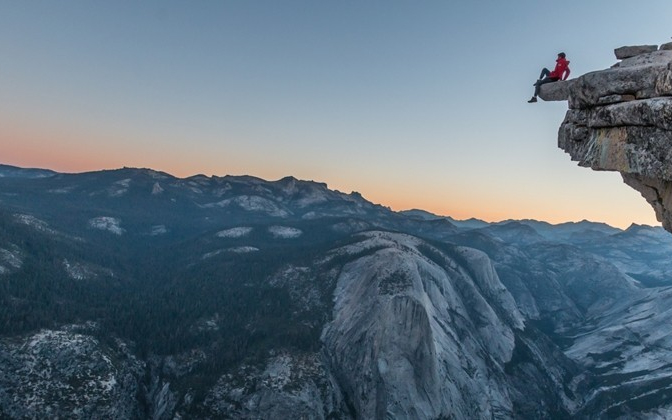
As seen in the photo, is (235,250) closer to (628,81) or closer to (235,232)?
(235,232)

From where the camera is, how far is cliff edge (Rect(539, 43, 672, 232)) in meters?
11.0

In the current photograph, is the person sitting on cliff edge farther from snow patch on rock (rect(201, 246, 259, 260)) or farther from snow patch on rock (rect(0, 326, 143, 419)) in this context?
snow patch on rock (rect(201, 246, 259, 260))

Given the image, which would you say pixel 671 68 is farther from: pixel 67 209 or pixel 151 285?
pixel 67 209

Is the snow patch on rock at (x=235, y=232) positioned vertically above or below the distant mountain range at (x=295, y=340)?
above

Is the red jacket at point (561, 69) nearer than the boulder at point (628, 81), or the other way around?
the boulder at point (628, 81)

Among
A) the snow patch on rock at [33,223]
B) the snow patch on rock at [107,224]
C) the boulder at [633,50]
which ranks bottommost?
the snow patch on rock at [107,224]

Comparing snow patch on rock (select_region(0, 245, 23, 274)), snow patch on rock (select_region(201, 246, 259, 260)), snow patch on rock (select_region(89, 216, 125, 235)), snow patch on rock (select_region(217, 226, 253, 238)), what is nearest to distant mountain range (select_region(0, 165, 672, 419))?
snow patch on rock (select_region(0, 245, 23, 274))

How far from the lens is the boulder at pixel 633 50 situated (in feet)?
45.5

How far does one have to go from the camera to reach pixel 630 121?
461 inches

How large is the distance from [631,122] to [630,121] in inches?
1.7

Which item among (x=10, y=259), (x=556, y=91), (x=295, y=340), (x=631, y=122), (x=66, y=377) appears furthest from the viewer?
(x=10, y=259)

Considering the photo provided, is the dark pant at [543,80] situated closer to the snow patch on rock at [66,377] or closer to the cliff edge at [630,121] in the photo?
the cliff edge at [630,121]

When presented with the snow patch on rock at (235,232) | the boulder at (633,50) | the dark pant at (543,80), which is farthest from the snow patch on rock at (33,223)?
the boulder at (633,50)

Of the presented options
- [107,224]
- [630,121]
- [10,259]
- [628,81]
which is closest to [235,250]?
[10,259]
